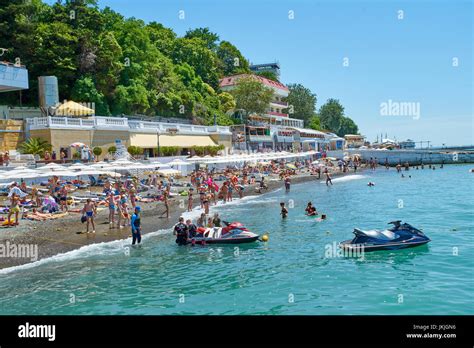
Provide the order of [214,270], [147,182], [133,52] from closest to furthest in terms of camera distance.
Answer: [214,270] → [147,182] → [133,52]

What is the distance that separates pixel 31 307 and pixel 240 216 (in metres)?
16.4

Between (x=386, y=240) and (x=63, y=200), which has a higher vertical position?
(x=63, y=200)

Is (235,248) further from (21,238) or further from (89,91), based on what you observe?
(89,91)

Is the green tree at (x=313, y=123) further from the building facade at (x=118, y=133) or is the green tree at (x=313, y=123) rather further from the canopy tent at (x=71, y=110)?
the canopy tent at (x=71, y=110)

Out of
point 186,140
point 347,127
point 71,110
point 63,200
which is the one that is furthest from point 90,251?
point 347,127

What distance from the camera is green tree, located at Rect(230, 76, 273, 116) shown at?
77125mm

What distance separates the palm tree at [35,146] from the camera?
3416 centimetres

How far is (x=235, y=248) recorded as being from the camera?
739 inches

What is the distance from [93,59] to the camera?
4359 centimetres

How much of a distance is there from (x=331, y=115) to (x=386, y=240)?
12213 centimetres

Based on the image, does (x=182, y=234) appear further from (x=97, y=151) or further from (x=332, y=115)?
(x=332, y=115)

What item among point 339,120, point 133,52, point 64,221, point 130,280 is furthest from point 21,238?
point 339,120

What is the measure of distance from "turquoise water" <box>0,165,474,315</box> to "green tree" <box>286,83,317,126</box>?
88962mm

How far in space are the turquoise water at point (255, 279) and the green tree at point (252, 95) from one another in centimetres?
5685
